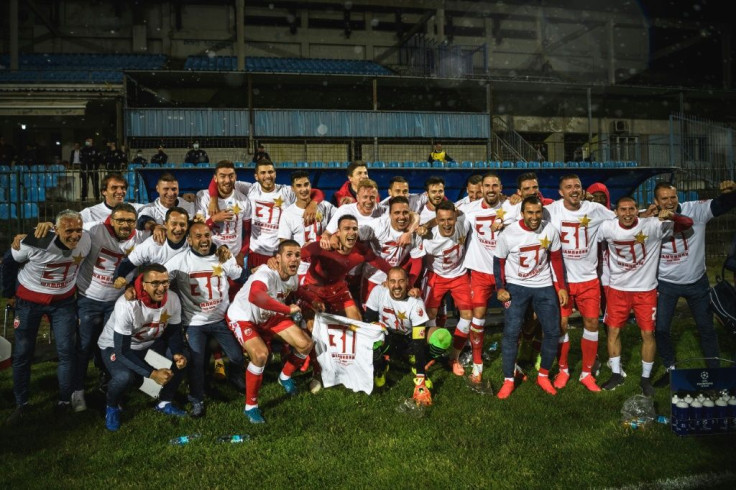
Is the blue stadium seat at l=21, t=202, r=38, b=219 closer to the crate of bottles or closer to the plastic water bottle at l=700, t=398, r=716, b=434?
the crate of bottles

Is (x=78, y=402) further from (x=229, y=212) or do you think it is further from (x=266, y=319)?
(x=229, y=212)

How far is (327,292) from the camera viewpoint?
7129mm

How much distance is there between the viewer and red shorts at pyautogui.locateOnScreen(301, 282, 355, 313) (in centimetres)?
713

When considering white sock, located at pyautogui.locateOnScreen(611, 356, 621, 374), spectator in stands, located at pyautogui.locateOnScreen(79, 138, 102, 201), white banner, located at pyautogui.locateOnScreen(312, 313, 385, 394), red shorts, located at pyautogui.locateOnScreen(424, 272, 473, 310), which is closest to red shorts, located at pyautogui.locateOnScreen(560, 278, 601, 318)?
white sock, located at pyautogui.locateOnScreen(611, 356, 621, 374)

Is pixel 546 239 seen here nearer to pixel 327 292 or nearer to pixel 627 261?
pixel 627 261

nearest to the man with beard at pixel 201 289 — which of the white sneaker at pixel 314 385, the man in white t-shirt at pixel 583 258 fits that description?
the white sneaker at pixel 314 385

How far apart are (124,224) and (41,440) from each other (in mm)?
2362

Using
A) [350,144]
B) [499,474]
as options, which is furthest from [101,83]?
[499,474]

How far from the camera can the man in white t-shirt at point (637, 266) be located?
654 centimetres

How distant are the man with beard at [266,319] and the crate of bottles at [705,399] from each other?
11.9ft

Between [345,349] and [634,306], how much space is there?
11.2 feet

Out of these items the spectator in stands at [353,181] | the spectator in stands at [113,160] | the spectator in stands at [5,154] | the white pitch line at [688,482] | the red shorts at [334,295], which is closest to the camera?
the white pitch line at [688,482]

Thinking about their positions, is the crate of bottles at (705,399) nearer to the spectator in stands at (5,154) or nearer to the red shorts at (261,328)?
the red shorts at (261,328)

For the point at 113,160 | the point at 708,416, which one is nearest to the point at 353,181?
the point at 708,416
